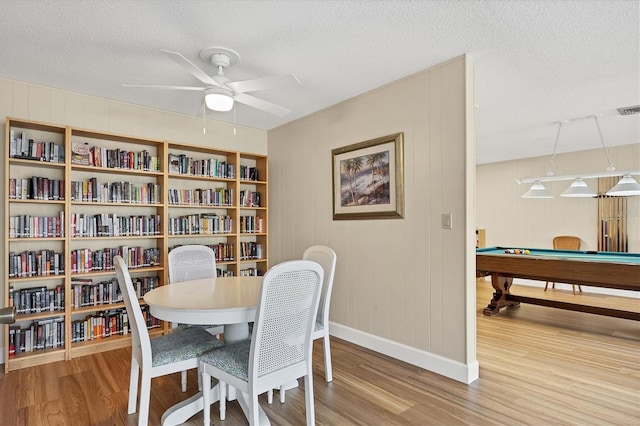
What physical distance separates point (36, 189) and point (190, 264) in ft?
4.96

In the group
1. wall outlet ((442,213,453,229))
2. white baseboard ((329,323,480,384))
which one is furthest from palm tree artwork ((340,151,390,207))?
white baseboard ((329,323,480,384))

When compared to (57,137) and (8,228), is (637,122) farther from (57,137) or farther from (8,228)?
(8,228)

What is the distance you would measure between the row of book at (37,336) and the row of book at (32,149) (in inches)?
57.8

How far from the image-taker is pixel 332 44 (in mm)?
2461

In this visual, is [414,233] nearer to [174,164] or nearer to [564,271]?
[564,271]

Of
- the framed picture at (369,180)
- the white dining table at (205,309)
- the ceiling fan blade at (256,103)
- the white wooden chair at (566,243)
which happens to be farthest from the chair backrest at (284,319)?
the white wooden chair at (566,243)

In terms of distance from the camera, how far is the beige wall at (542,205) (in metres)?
5.67

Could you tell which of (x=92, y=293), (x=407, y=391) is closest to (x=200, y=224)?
(x=92, y=293)

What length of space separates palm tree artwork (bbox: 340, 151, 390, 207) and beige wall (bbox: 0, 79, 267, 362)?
1719 millimetres

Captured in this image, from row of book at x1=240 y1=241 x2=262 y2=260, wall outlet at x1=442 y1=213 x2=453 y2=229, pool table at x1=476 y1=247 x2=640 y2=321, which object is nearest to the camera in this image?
wall outlet at x1=442 y1=213 x2=453 y2=229

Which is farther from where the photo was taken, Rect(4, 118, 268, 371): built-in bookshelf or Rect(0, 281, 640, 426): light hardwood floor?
Rect(4, 118, 268, 371): built-in bookshelf

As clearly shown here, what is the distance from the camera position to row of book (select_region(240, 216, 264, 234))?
4453 mm

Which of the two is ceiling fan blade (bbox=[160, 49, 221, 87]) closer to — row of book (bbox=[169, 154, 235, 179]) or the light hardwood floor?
row of book (bbox=[169, 154, 235, 179])

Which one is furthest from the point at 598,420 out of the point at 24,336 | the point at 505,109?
the point at 24,336
